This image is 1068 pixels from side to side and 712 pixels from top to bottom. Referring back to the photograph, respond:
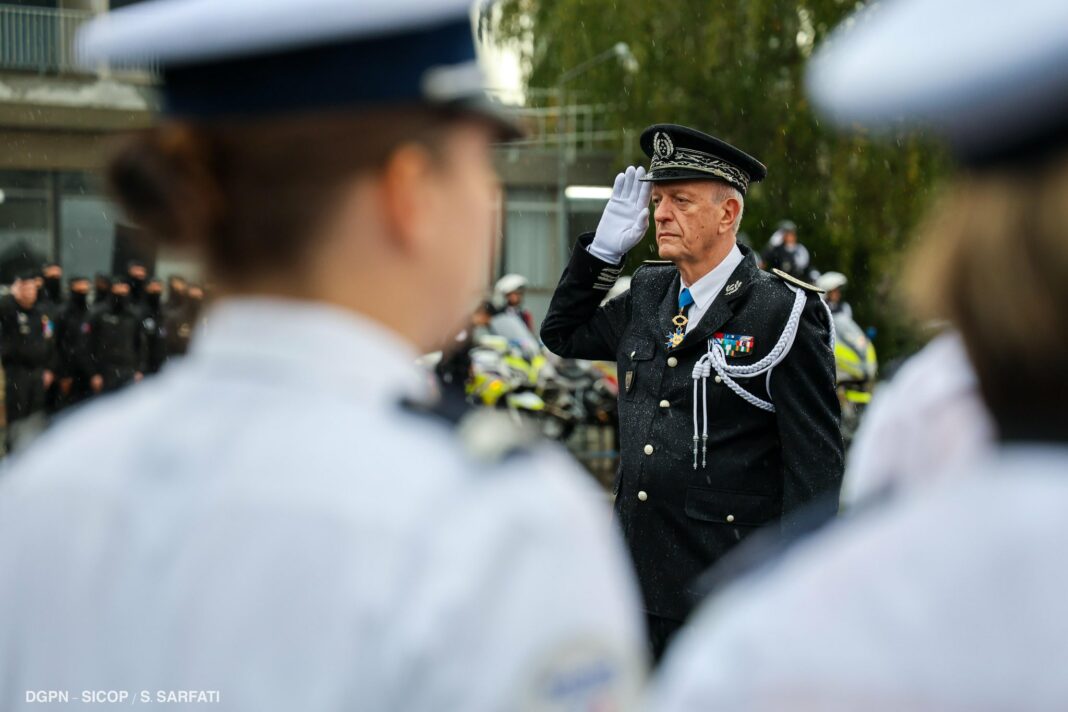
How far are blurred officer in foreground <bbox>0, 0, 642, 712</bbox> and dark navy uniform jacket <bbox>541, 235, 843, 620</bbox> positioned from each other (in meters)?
2.83

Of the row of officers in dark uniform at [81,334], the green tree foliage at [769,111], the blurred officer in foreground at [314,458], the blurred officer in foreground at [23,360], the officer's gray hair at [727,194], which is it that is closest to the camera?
the blurred officer in foreground at [314,458]

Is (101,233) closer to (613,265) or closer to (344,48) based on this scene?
(613,265)

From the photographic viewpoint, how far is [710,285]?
4473mm

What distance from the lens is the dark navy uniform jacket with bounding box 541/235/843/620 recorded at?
4.11 metres

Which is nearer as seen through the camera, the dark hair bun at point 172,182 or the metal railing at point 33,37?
the dark hair bun at point 172,182

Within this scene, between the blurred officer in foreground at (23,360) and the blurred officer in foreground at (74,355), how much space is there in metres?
0.52

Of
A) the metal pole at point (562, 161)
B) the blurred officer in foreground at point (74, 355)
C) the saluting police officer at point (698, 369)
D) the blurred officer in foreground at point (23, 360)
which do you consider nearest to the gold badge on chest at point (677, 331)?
the saluting police officer at point (698, 369)

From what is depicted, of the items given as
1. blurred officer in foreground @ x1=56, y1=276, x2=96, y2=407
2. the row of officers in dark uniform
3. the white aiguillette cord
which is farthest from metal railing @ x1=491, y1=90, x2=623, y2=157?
the white aiguillette cord

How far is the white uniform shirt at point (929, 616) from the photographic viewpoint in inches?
41.1

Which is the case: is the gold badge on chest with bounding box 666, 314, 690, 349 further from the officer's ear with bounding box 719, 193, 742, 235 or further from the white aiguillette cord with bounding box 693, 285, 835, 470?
the officer's ear with bounding box 719, 193, 742, 235

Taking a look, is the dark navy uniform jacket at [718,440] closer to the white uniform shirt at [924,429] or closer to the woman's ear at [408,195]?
the white uniform shirt at [924,429]

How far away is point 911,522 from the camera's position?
1.09 metres

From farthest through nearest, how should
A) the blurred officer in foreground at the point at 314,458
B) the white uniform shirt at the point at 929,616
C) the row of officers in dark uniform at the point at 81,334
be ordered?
the row of officers in dark uniform at the point at 81,334 → the blurred officer in foreground at the point at 314,458 → the white uniform shirt at the point at 929,616

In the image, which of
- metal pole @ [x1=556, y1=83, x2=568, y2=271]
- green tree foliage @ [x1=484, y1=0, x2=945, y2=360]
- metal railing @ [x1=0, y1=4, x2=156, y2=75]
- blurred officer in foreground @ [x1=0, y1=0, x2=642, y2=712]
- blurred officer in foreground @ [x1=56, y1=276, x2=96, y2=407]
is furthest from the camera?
metal pole @ [x1=556, y1=83, x2=568, y2=271]
